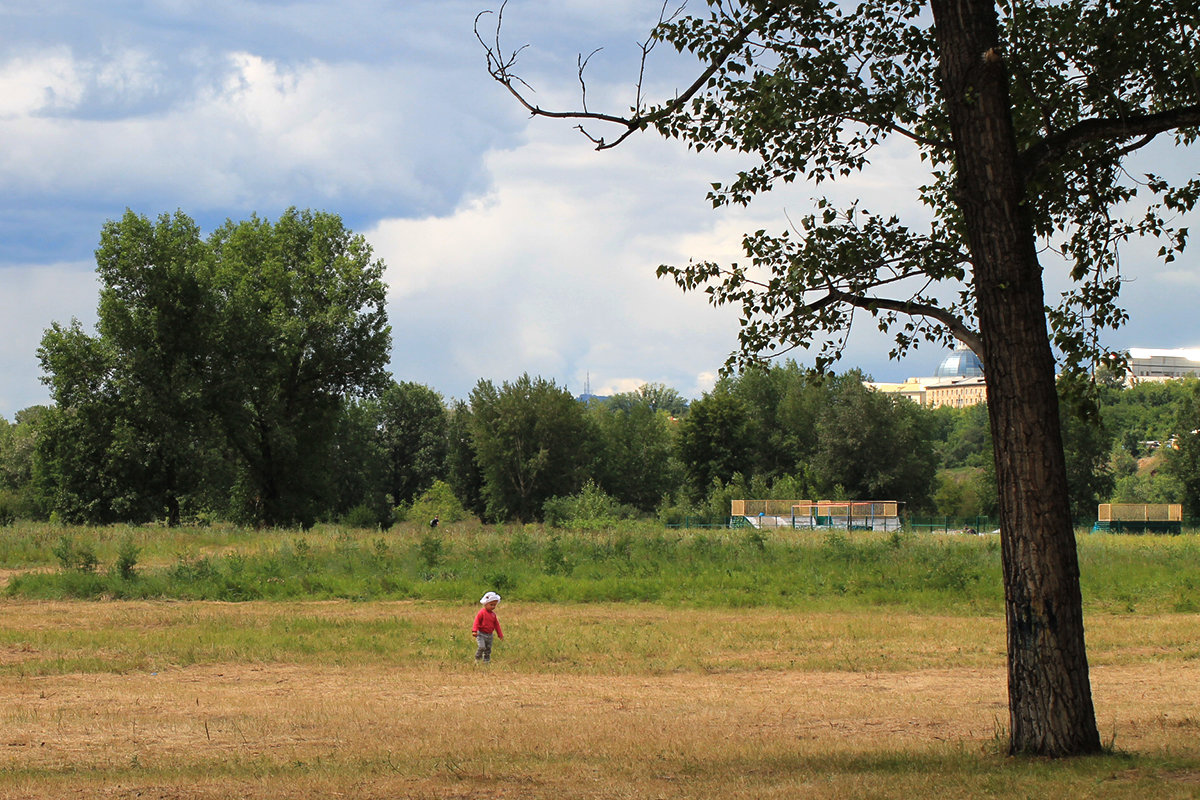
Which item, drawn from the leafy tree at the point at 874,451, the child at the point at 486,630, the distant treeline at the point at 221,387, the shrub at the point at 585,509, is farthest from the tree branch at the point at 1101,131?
the leafy tree at the point at 874,451

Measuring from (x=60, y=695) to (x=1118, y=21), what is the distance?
46.8 ft

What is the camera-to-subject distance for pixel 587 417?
95.1 m

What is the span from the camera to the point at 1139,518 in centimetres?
7350

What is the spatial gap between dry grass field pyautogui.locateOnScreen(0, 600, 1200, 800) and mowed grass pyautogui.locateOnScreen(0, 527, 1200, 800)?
0.18 feet

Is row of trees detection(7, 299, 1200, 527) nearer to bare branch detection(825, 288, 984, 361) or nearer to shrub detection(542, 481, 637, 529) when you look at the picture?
shrub detection(542, 481, 637, 529)

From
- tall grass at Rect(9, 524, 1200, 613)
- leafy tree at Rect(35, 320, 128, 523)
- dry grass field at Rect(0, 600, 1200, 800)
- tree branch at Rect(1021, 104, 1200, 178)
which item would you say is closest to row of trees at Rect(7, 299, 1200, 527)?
leafy tree at Rect(35, 320, 128, 523)

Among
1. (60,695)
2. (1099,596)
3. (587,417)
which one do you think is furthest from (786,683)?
(587,417)

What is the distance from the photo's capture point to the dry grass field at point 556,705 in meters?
7.86

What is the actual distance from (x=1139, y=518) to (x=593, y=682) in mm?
70184

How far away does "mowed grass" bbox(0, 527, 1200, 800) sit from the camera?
26.5ft

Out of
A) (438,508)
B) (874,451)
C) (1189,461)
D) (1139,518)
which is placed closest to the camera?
(1139,518)

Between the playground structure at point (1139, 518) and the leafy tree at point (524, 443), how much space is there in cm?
4111

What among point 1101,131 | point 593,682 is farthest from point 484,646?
point 1101,131

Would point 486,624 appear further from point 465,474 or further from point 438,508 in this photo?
point 465,474
